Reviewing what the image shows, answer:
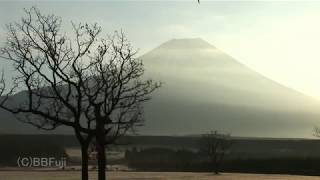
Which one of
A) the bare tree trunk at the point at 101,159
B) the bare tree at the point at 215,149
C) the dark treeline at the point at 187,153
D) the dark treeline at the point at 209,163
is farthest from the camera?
the dark treeline at the point at 187,153

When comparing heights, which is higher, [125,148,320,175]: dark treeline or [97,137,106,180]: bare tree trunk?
[97,137,106,180]: bare tree trunk

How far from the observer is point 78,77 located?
917 inches

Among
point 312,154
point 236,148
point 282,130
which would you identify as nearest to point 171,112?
point 282,130

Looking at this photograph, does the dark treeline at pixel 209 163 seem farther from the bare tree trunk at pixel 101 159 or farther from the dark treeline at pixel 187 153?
the bare tree trunk at pixel 101 159

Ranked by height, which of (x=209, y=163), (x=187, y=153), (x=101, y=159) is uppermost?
(x=101, y=159)

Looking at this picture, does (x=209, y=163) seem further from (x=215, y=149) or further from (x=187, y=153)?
(x=187, y=153)

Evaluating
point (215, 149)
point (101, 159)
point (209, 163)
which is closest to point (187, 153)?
point (209, 163)

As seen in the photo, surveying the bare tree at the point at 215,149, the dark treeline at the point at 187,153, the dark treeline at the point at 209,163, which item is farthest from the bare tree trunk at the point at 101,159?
the dark treeline at the point at 209,163

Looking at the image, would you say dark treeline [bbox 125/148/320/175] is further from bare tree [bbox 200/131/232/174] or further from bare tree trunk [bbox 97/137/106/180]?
bare tree trunk [bbox 97/137/106/180]

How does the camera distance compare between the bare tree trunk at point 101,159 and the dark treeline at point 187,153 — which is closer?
the bare tree trunk at point 101,159

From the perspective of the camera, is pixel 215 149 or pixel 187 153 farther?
pixel 187 153

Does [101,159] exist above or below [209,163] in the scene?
above

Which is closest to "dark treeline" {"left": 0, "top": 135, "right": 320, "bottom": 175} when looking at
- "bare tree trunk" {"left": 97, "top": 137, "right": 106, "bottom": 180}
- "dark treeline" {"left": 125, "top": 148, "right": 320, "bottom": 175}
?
"dark treeline" {"left": 125, "top": 148, "right": 320, "bottom": 175}

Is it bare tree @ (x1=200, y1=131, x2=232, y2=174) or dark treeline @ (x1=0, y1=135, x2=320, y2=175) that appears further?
dark treeline @ (x1=0, y1=135, x2=320, y2=175)
